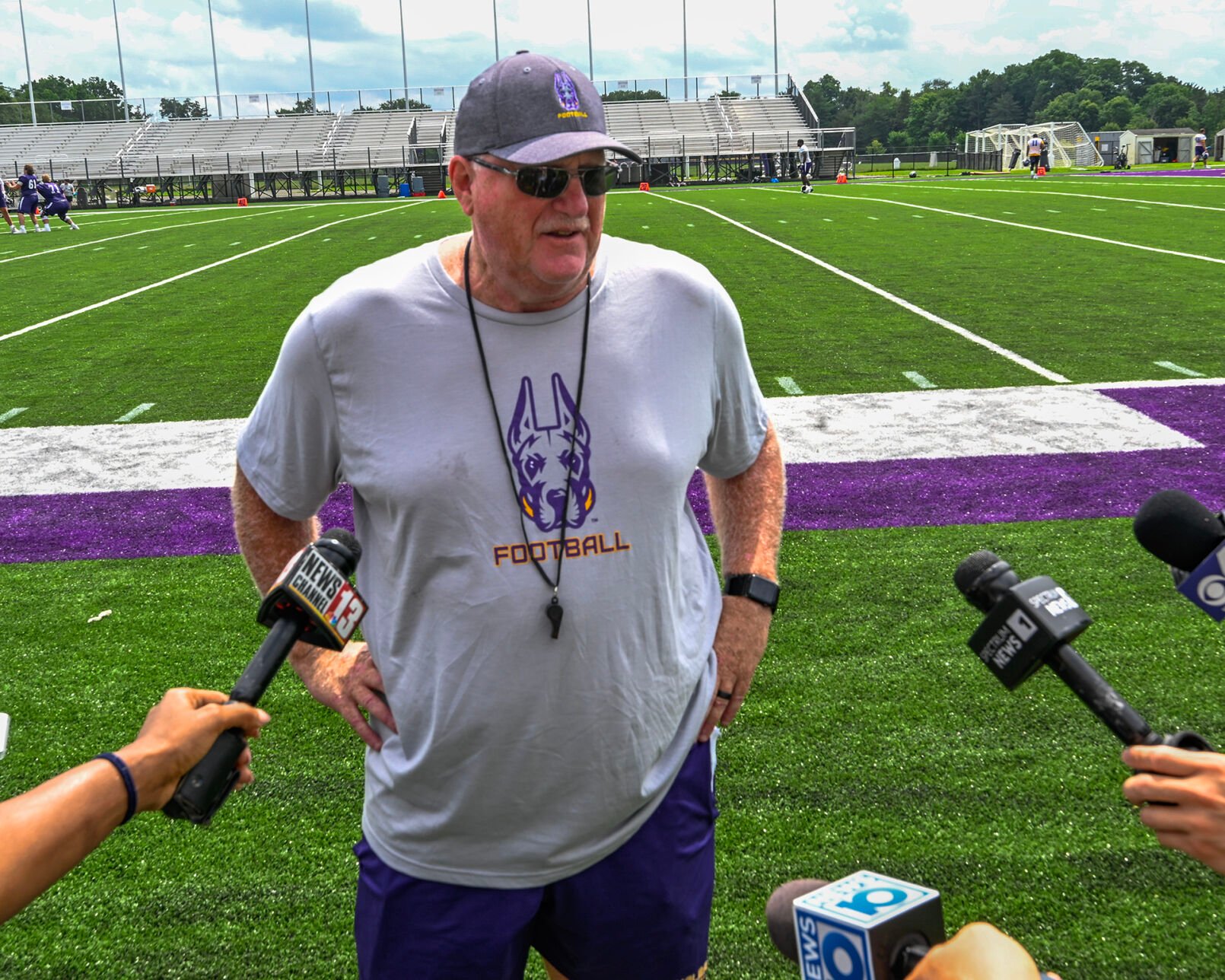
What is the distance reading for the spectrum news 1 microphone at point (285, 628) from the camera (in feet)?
5.61

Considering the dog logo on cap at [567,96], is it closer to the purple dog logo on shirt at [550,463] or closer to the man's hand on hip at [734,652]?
the purple dog logo on shirt at [550,463]

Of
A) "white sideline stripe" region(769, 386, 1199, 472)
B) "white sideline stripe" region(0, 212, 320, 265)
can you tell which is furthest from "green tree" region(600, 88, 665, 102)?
"white sideline stripe" region(769, 386, 1199, 472)

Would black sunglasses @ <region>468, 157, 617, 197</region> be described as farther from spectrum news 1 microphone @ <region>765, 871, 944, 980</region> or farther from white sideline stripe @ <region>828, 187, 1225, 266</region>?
white sideline stripe @ <region>828, 187, 1225, 266</region>

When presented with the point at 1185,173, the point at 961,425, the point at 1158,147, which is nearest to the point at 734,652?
the point at 961,425

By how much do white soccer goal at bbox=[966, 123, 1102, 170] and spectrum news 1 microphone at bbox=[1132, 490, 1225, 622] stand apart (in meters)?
70.0

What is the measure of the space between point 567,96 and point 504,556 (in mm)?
834

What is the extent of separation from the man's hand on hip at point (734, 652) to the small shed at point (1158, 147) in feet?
231

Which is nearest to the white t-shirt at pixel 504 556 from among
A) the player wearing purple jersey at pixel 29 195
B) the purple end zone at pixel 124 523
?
the purple end zone at pixel 124 523

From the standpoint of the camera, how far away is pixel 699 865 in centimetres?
238

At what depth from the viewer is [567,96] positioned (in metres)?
2.27

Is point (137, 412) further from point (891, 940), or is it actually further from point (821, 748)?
point (891, 940)

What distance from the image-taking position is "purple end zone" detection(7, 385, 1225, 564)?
22.4 feet

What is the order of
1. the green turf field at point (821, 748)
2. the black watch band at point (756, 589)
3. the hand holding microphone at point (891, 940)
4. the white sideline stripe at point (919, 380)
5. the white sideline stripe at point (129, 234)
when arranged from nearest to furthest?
the hand holding microphone at point (891, 940) < the black watch band at point (756, 589) < the green turf field at point (821, 748) < the white sideline stripe at point (919, 380) < the white sideline stripe at point (129, 234)

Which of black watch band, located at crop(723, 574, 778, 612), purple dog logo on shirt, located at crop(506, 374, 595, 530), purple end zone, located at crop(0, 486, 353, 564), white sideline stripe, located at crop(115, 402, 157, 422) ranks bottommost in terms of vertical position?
purple end zone, located at crop(0, 486, 353, 564)
